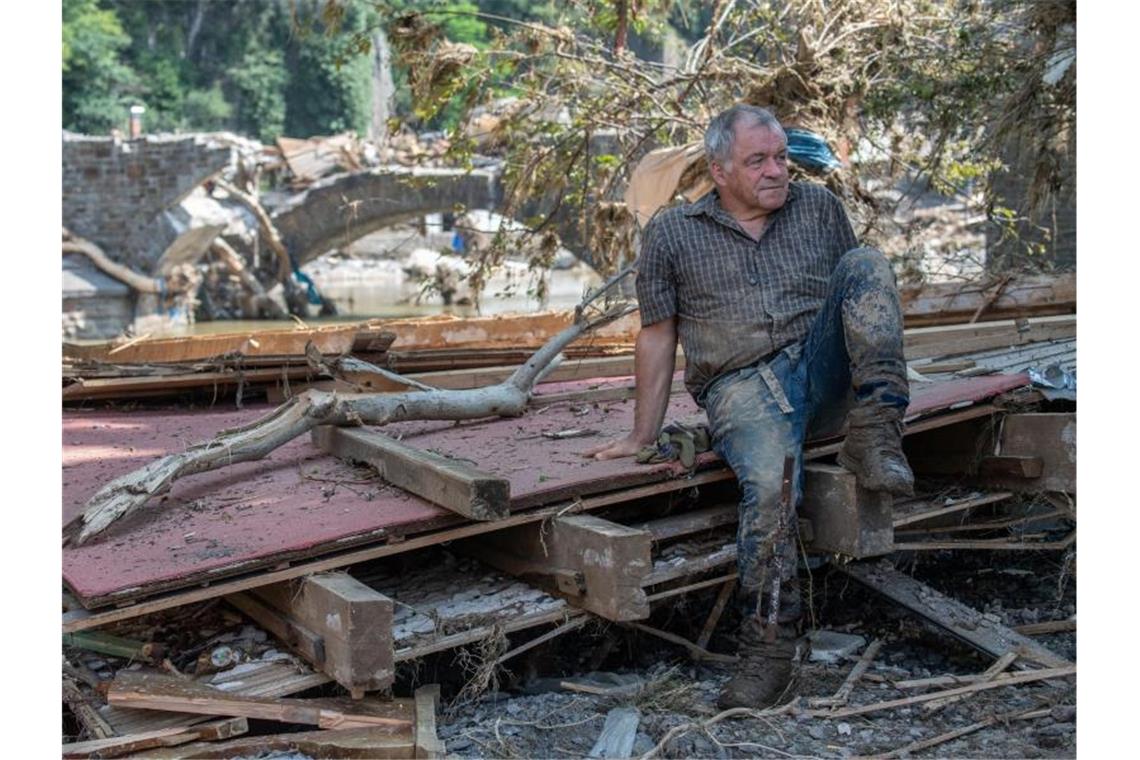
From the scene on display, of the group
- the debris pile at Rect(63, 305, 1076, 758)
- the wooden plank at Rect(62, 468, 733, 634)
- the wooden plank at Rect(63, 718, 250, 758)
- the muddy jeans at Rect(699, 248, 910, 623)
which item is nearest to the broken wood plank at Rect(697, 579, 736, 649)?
the debris pile at Rect(63, 305, 1076, 758)

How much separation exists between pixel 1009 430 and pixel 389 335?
2.75 m

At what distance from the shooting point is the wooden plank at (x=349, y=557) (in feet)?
10.7

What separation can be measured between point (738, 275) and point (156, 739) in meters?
2.18

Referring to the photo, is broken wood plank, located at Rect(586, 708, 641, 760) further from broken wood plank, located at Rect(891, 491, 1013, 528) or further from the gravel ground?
broken wood plank, located at Rect(891, 491, 1013, 528)

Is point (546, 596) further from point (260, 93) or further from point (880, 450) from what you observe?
point (260, 93)

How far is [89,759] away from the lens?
304cm

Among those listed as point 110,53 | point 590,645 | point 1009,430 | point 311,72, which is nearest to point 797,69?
point 1009,430

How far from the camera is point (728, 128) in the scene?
409 cm

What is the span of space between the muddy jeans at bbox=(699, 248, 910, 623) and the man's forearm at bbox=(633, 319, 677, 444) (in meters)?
0.16

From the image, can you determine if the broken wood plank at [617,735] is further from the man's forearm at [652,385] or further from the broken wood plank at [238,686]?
the man's forearm at [652,385]

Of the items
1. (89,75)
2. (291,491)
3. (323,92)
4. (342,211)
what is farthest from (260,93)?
(291,491)

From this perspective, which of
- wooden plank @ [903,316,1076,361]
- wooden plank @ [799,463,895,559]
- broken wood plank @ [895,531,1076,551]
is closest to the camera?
wooden plank @ [799,463,895,559]

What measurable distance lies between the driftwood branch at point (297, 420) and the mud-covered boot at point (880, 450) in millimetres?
1663

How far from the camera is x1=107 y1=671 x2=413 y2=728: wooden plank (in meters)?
3.21
